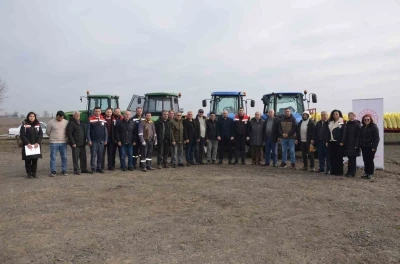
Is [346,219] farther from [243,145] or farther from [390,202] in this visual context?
[243,145]

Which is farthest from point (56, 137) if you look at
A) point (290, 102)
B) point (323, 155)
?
point (290, 102)

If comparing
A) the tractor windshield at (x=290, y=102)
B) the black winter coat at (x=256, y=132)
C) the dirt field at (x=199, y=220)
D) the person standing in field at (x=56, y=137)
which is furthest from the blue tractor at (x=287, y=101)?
the person standing in field at (x=56, y=137)

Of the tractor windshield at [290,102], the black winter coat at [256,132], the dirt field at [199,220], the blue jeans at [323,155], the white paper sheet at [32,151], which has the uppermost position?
the tractor windshield at [290,102]

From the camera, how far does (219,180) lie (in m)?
8.84

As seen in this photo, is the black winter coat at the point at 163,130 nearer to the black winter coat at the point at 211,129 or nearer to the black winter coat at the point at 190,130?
the black winter coat at the point at 190,130

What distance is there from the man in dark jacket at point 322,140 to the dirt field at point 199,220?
0.98 meters

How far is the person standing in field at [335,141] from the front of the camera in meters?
9.54

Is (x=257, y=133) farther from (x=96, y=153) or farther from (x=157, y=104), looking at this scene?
(x=157, y=104)

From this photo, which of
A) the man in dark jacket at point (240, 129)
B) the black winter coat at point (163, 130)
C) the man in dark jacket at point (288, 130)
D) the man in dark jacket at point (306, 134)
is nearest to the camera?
the man in dark jacket at point (306, 134)

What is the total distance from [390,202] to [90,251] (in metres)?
5.56

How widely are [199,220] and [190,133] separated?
585 centimetres

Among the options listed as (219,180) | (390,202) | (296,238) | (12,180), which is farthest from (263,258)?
(12,180)

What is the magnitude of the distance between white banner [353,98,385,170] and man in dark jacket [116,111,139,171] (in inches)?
266

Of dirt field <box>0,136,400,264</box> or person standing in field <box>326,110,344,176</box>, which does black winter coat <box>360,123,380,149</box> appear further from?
dirt field <box>0,136,400,264</box>
